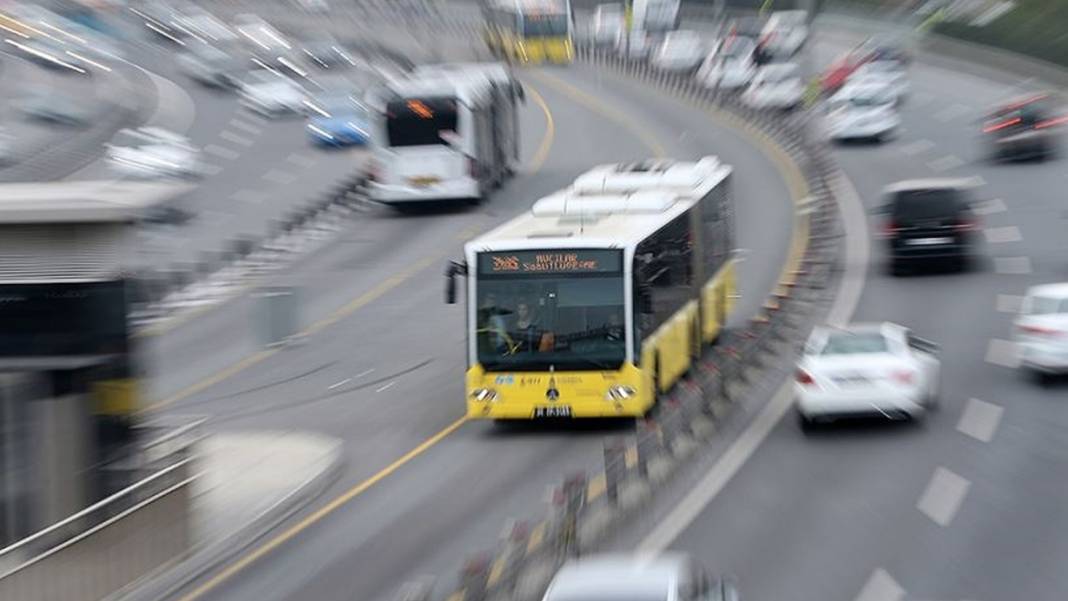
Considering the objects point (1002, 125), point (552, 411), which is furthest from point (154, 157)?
point (552, 411)

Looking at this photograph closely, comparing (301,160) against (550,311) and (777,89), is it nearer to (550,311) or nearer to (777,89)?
(777,89)

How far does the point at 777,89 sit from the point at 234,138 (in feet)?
69.1

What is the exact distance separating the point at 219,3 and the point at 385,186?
178ft

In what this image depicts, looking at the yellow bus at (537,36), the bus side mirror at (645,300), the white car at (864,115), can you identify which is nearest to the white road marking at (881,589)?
the bus side mirror at (645,300)

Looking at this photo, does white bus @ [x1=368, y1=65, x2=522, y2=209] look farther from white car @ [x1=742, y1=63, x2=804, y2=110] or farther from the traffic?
white car @ [x1=742, y1=63, x2=804, y2=110]

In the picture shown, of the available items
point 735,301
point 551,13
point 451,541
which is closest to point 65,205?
point 451,541

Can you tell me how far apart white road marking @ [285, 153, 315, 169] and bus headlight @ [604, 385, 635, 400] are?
34.7 meters

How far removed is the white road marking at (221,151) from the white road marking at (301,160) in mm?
1897

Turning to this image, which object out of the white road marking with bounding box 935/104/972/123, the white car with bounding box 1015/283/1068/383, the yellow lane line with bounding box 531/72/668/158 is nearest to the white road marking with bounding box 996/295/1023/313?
the white car with bounding box 1015/283/1068/383

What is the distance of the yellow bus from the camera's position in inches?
3494

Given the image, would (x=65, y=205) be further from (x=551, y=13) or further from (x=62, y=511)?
(x=551, y=13)

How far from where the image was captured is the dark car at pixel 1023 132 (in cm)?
5425

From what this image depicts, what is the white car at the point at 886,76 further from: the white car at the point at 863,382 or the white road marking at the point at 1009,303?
the white car at the point at 863,382

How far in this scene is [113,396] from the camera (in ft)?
60.5
